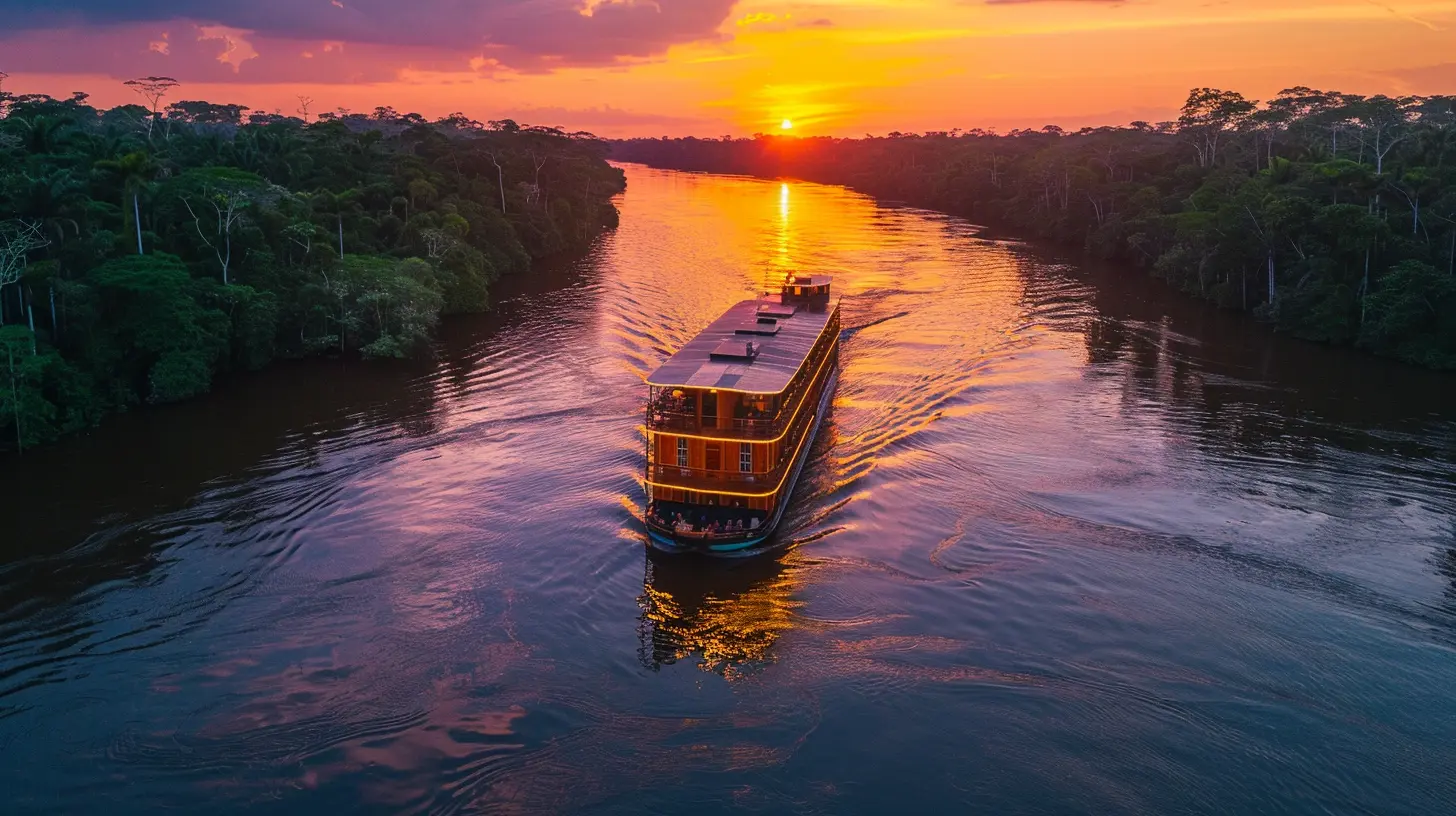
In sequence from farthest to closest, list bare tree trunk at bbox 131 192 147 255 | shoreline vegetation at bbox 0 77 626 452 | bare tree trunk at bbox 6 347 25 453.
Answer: bare tree trunk at bbox 131 192 147 255 < shoreline vegetation at bbox 0 77 626 452 < bare tree trunk at bbox 6 347 25 453

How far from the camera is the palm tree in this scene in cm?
3659

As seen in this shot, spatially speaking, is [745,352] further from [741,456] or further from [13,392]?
[13,392]

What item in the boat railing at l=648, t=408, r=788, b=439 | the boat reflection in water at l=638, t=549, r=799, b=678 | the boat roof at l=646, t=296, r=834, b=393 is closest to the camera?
the boat reflection in water at l=638, t=549, r=799, b=678

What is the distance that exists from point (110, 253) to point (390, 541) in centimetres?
2079

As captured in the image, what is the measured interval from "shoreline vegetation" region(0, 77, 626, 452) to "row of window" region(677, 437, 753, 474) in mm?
20708

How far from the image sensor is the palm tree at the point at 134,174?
3659 cm

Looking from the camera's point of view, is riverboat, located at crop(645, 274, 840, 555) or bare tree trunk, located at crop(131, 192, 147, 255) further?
bare tree trunk, located at crop(131, 192, 147, 255)

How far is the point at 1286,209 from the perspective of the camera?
48.0m

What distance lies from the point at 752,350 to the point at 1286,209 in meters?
34.3

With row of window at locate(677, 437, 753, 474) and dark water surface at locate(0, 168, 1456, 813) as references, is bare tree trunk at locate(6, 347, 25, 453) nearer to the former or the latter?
dark water surface at locate(0, 168, 1456, 813)

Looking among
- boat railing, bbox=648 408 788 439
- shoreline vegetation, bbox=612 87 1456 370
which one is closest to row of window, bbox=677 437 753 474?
boat railing, bbox=648 408 788 439

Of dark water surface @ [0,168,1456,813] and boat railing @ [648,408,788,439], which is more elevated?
boat railing @ [648,408,788,439]

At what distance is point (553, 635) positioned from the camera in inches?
842

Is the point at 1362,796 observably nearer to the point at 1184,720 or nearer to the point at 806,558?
the point at 1184,720
